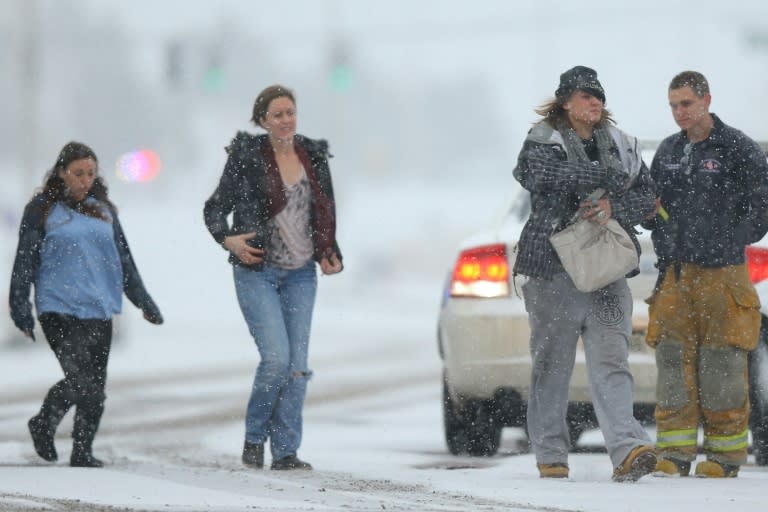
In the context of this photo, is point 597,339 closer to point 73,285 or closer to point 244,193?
point 244,193

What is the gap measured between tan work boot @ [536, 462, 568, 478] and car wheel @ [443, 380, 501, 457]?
1.32 m

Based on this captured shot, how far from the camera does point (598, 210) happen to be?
7.14 m

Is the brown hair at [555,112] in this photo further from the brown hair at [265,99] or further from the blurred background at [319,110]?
the blurred background at [319,110]

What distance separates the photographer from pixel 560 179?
23.2ft

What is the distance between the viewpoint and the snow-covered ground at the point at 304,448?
6508 millimetres

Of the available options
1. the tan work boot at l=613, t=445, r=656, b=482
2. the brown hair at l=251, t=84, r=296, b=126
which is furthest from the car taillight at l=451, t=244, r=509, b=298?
the tan work boot at l=613, t=445, r=656, b=482

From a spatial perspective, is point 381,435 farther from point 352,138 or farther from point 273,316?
point 352,138

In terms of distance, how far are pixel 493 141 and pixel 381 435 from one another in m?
146

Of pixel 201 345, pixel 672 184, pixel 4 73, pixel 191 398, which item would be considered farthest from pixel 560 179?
pixel 4 73

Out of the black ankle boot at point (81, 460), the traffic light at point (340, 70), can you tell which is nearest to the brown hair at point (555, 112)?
the black ankle boot at point (81, 460)

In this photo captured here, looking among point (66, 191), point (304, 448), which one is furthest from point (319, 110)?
point (66, 191)

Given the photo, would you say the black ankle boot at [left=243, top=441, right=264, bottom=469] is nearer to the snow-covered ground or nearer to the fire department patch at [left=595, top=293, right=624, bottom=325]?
the snow-covered ground

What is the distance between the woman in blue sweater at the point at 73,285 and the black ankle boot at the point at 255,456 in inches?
27.4

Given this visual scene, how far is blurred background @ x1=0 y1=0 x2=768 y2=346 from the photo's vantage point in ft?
130
